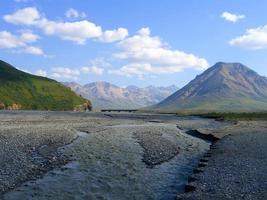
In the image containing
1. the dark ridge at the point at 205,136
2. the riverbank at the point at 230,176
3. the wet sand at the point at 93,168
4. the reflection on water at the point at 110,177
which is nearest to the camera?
the riverbank at the point at 230,176

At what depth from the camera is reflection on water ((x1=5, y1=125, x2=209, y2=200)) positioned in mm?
26516

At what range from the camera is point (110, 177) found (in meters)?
31.4

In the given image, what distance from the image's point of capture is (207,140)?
61.5 m

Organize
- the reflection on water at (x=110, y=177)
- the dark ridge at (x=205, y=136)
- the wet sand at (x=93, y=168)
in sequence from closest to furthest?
the reflection on water at (x=110, y=177) → the wet sand at (x=93, y=168) → the dark ridge at (x=205, y=136)

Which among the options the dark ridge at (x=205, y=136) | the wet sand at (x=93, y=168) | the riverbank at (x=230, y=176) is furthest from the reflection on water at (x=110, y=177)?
the dark ridge at (x=205, y=136)

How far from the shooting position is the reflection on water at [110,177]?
26.5 meters

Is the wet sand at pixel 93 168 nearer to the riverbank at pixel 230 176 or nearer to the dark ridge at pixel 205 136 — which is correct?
the riverbank at pixel 230 176

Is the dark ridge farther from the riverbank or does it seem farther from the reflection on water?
the reflection on water

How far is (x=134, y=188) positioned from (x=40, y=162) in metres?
11.2

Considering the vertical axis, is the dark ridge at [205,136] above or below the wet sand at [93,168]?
above

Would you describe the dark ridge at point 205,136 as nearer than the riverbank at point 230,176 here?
No

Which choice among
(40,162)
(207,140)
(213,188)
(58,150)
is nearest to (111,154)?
(58,150)

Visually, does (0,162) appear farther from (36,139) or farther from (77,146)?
(36,139)

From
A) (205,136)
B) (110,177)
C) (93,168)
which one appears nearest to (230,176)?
(110,177)
